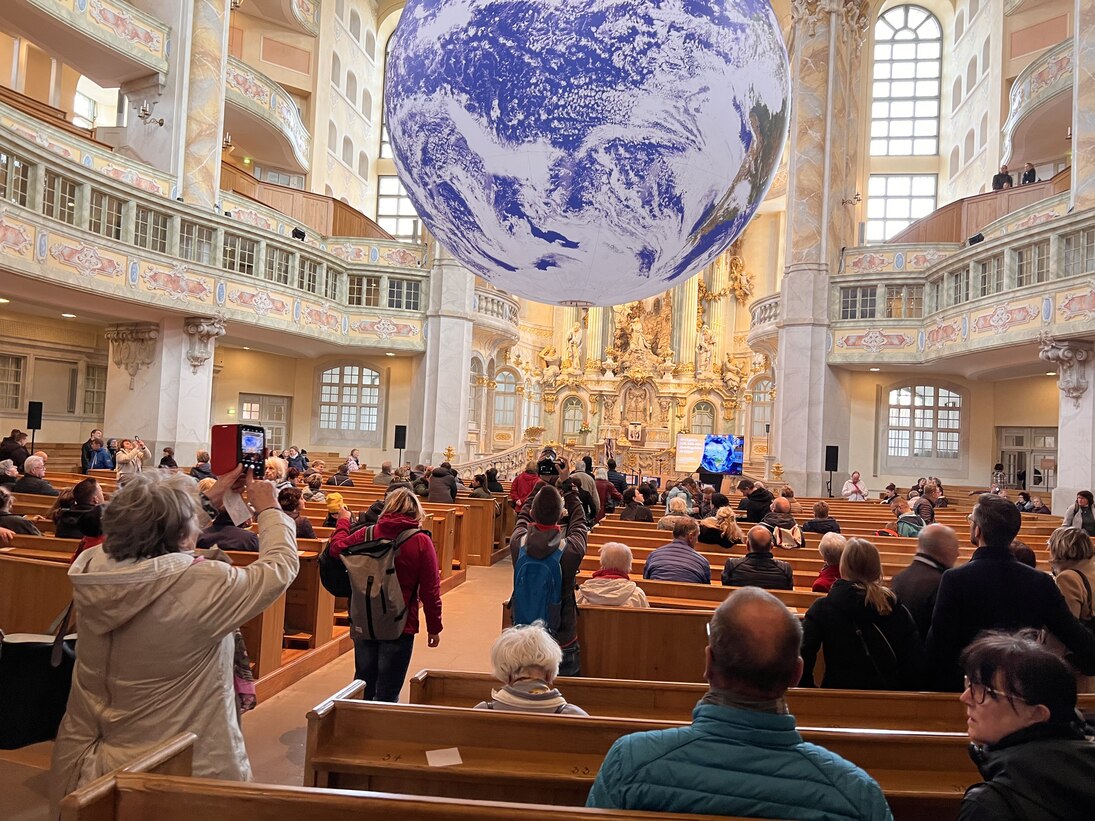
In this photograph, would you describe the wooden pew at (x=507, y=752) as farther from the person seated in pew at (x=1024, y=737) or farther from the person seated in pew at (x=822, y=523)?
the person seated in pew at (x=822, y=523)

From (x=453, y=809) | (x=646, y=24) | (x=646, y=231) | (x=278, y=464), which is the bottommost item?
(x=453, y=809)

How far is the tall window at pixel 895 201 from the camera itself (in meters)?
27.7

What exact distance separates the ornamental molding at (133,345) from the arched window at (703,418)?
67.6 ft

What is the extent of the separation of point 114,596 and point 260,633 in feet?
10.2

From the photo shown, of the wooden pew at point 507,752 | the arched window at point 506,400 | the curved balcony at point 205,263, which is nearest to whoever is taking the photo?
the wooden pew at point 507,752

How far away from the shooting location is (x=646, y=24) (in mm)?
3949

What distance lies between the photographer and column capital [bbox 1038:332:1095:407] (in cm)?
1450

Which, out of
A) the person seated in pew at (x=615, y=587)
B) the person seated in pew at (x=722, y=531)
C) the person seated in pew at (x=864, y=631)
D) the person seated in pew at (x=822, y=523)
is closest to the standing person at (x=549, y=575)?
the person seated in pew at (x=615, y=587)

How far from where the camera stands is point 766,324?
23266 mm

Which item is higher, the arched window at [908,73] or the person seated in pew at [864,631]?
the arched window at [908,73]

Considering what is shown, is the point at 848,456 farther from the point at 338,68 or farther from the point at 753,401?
the point at 338,68

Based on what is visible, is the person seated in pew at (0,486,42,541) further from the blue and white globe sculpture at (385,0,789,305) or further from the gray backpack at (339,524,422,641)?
the blue and white globe sculpture at (385,0,789,305)

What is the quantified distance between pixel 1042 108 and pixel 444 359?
15.3m

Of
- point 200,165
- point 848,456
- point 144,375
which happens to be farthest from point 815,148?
point 144,375
